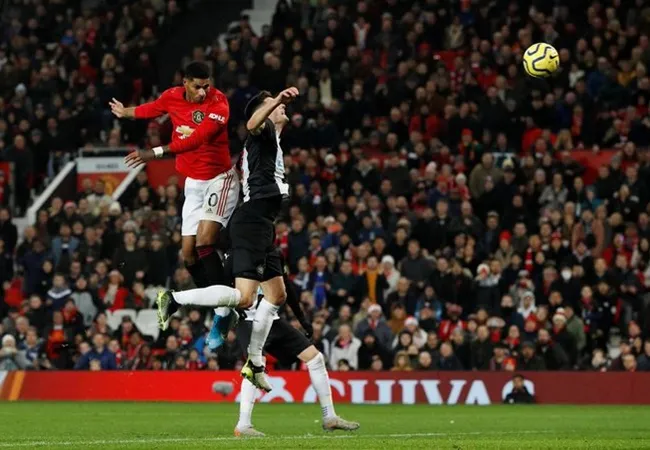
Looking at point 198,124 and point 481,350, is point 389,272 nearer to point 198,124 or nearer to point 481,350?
point 481,350

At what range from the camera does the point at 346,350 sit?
84.7ft

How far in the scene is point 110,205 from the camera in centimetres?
3072

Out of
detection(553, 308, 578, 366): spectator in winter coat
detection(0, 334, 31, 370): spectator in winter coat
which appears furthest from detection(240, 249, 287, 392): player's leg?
detection(0, 334, 31, 370): spectator in winter coat

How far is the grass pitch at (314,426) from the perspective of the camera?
13.0m

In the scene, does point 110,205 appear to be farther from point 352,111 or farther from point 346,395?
point 346,395

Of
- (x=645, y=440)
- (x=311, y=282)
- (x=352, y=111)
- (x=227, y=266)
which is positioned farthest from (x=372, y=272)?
(x=645, y=440)

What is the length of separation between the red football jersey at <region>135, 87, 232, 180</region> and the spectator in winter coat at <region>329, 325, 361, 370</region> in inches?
409

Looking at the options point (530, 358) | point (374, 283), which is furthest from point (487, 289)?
point (374, 283)

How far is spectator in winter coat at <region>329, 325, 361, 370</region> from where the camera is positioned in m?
25.8

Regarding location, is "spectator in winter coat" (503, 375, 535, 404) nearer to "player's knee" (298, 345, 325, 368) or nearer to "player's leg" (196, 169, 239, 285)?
"player's leg" (196, 169, 239, 285)

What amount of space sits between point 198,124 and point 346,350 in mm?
10976

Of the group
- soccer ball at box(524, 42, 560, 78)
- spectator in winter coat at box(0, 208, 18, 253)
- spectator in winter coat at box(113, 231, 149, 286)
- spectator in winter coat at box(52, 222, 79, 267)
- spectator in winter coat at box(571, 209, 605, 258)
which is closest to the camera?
soccer ball at box(524, 42, 560, 78)

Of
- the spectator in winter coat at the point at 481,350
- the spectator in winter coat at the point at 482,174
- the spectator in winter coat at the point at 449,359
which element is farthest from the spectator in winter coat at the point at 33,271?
the spectator in winter coat at the point at 481,350

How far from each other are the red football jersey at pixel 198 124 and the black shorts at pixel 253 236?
1128mm
